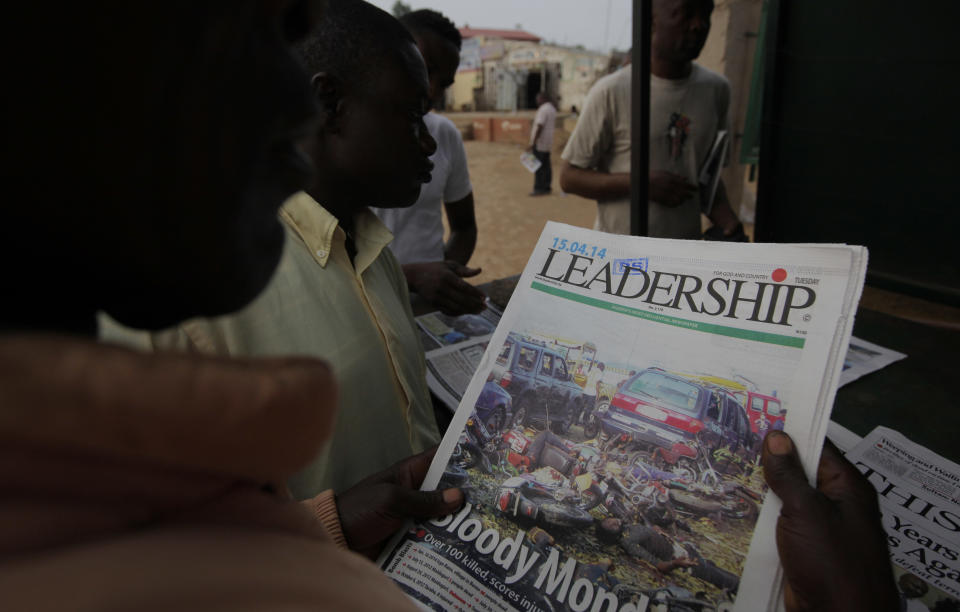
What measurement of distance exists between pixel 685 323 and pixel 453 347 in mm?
639

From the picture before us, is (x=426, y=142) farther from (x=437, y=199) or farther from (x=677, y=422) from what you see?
(x=437, y=199)

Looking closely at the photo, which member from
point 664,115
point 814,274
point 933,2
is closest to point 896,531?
point 814,274

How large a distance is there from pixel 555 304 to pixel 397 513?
313 millimetres

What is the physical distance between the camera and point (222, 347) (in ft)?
2.02

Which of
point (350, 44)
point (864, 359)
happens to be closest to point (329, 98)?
→ point (350, 44)

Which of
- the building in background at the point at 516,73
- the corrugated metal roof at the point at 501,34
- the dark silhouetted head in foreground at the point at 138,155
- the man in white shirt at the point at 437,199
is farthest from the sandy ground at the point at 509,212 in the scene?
the corrugated metal roof at the point at 501,34

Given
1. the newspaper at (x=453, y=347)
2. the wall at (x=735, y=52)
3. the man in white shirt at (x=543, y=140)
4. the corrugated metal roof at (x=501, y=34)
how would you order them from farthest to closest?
the corrugated metal roof at (x=501, y=34)
the man in white shirt at (x=543, y=140)
the wall at (x=735, y=52)
the newspaper at (x=453, y=347)

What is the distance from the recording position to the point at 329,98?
2.42ft

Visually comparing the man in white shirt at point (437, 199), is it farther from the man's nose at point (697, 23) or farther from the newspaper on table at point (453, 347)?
the man's nose at point (697, 23)

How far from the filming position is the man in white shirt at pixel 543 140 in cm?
711

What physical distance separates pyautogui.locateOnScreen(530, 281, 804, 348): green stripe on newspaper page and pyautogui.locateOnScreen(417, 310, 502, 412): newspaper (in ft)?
1.00

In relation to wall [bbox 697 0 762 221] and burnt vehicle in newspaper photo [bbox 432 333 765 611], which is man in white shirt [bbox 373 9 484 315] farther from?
wall [bbox 697 0 762 221]

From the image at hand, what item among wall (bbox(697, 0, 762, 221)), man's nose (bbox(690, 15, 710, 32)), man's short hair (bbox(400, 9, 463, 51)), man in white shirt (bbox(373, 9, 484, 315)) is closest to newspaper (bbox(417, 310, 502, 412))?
man in white shirt (bbox(373, 9, 484, 315))

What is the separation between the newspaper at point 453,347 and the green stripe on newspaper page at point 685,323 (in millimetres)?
306
